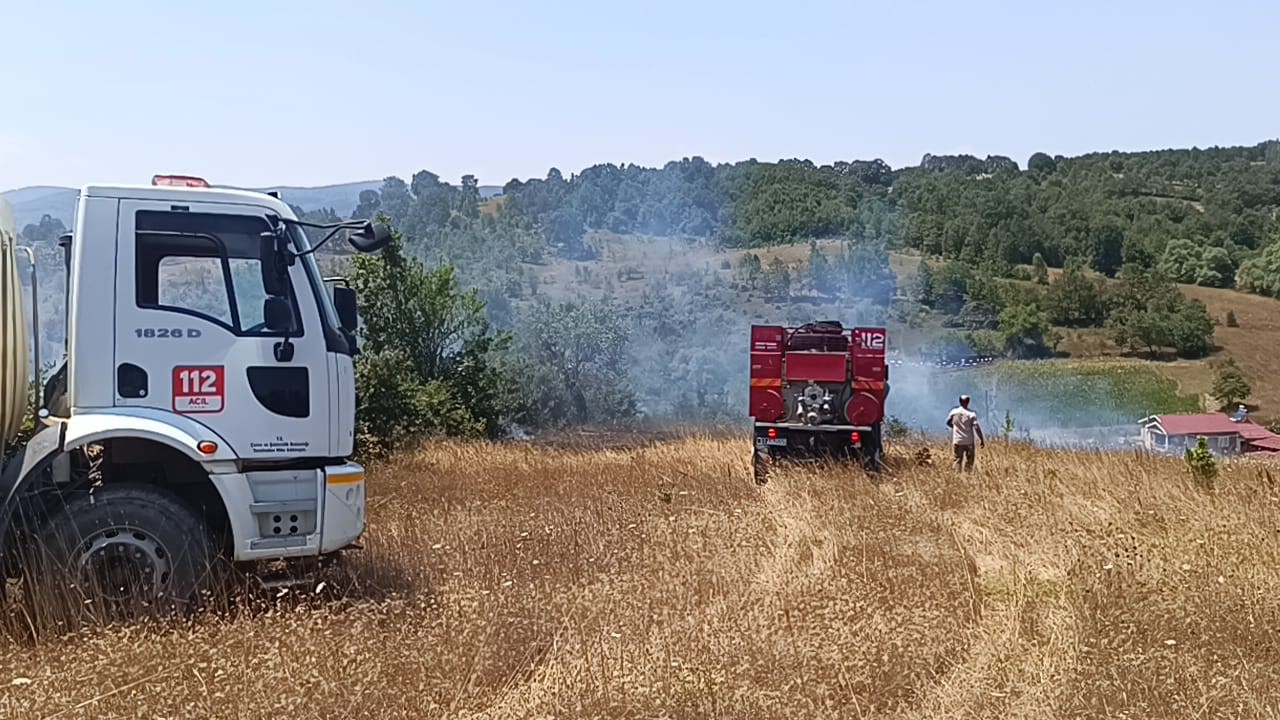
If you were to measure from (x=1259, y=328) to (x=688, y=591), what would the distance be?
199 ft

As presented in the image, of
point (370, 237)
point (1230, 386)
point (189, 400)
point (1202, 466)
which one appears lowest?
point (1230, 386)

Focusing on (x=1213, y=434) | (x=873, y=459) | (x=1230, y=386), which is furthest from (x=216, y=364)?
(x=1230, y=386)

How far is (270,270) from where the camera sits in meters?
7.00

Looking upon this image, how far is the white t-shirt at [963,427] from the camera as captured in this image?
15.6m

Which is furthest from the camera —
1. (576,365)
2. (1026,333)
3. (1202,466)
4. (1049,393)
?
(1026,333)

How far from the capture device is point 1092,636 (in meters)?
5.91

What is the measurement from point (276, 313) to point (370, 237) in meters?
0.79

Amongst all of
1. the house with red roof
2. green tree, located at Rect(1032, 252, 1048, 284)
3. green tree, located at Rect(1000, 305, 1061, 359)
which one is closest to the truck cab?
the house with red roof

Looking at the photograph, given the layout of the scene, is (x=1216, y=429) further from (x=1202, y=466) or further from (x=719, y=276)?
(x=1202, y=466)

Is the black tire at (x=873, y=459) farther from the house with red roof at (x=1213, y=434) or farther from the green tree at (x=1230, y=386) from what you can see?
the green tree at (x=1230, y=386)

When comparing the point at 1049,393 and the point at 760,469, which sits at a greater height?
the point at 760,469

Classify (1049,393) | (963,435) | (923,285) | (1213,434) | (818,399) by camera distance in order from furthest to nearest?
1. (923,285)
2. (1049,393)
3. (1213,434)
4. (963,435)
5. (818,399)

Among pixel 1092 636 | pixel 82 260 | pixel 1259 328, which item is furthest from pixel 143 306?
pixel 1259 328

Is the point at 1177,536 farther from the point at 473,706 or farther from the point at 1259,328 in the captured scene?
the point at 1259,328
